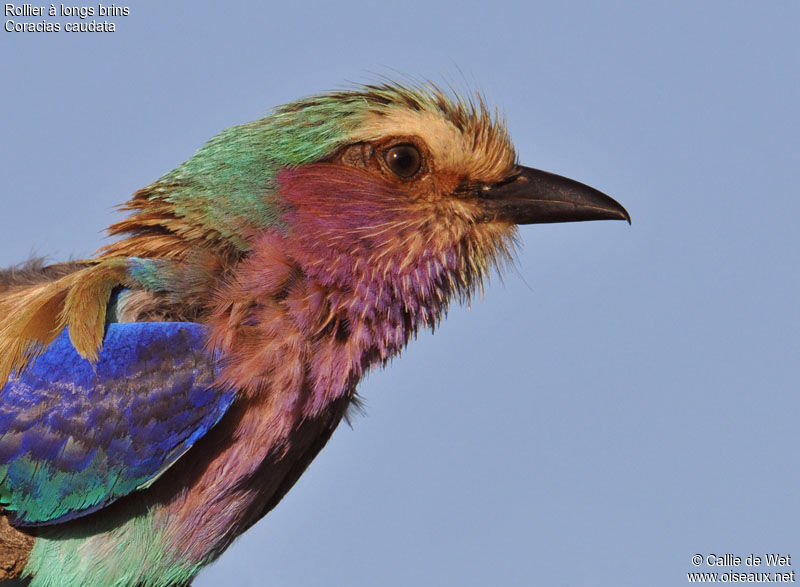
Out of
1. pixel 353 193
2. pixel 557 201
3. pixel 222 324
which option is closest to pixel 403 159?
pixel 353 193

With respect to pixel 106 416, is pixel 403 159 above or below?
above

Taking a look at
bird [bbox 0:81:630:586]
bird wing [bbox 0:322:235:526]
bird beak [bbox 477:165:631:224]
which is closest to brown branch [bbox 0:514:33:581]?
bird [bbox 0:81:630:586]

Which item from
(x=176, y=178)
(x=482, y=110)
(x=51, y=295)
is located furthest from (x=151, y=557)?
(x=482, y=110)

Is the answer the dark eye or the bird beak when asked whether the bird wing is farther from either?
the bird beak

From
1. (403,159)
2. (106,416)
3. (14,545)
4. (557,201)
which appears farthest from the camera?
(557,201)

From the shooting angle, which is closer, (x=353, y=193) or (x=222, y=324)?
(x=222, y=324)

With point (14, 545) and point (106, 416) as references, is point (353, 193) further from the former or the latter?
point (14, 545)

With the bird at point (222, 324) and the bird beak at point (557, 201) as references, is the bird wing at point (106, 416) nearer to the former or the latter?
the bird at point (222, 324)
